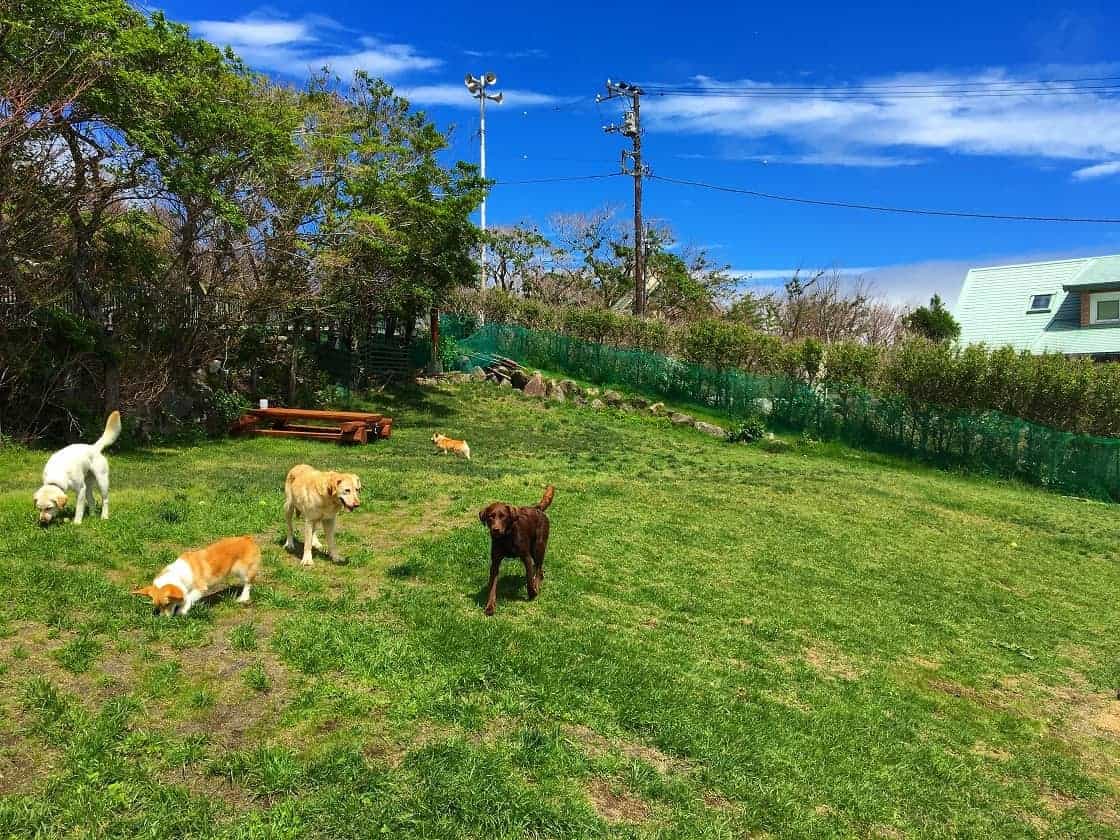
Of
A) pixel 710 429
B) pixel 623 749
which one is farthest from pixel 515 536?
pixel 710 429

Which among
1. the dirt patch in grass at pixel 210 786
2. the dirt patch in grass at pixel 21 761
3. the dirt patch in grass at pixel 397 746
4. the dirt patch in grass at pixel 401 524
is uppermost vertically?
the dirt patch in grass at pixel 401 524

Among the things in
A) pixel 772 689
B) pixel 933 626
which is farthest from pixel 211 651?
pixel 933 626

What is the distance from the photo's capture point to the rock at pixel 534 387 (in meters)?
23.4

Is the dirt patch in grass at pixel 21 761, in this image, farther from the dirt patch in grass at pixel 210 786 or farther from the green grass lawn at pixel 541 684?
the dirt patch in grass at pixel 210 786

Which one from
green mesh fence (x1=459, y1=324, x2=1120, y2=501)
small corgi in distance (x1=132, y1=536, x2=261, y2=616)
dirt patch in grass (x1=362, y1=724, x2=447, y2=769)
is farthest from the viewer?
green mesh fence (x1=459, y1=324, x2=1120, y2=501)

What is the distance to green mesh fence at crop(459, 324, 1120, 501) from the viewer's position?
17688 mm

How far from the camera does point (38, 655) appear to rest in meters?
4.21

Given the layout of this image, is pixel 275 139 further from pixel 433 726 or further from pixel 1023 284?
pixel 1023 284

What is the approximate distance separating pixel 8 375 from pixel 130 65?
510cm

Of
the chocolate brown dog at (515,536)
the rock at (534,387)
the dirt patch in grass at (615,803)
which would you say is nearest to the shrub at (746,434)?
the rock at (534,387)

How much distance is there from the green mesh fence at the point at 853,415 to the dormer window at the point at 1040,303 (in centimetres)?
1449

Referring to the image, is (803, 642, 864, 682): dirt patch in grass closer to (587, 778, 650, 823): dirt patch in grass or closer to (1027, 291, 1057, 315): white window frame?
(587, 778, 650, 823): dirt patch in grass

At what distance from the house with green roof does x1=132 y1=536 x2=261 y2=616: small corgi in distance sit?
27.8 meters

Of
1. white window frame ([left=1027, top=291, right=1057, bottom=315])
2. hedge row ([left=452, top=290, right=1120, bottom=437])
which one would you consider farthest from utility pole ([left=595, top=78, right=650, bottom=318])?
white window frame ([left=1027, top=291, right=1057, bottom=315])
